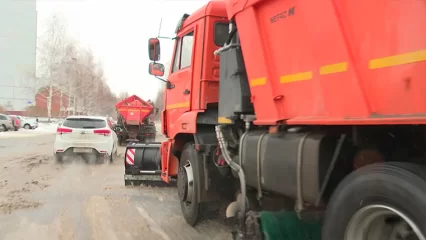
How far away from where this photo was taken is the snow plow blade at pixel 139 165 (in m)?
8.79

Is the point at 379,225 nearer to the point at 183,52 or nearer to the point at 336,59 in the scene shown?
the point at 336,59

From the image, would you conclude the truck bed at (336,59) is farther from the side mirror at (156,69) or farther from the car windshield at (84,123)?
the car windshield at (84,123)

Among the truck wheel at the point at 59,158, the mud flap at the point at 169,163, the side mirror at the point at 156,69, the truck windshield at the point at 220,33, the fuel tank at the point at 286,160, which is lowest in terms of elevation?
the truck wheel at the point at 59,158

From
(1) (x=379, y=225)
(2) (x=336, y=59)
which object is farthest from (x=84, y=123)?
(1) (x=379, y=225)

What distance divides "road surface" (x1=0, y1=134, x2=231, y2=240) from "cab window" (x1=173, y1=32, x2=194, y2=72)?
8.05ft

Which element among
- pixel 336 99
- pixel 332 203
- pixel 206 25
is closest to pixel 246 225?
pixel 332 203

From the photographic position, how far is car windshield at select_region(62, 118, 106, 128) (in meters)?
12.9

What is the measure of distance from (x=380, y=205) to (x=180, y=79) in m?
4.41

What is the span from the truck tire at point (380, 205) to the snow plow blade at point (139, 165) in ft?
21.3

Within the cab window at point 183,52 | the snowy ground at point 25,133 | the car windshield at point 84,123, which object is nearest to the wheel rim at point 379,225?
the cab window at point 183,52

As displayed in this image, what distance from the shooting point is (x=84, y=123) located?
1298 cm

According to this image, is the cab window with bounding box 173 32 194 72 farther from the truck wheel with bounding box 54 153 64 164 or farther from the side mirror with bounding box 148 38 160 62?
the truck wheel with bounding box 54 153 64 164

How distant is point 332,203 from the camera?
2.70 m

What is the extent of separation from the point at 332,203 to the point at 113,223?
388cm
